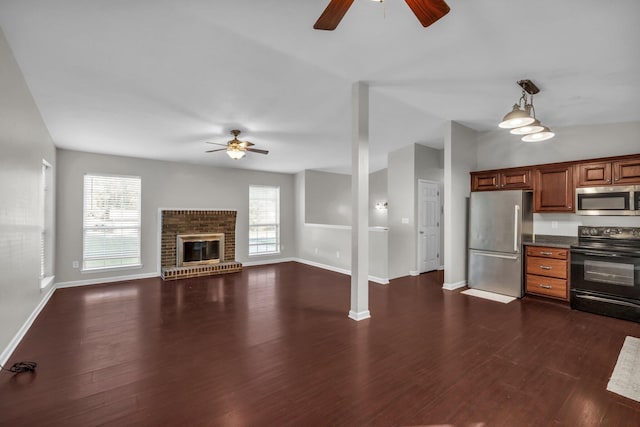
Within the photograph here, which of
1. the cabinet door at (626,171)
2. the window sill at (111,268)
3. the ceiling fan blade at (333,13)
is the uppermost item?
the ceiling fan blade at (333,13)

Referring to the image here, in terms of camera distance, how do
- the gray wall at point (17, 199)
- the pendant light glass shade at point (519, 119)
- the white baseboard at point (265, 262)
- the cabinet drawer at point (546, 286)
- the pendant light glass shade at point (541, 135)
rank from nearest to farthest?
the gray wall at point (17, 199), the pendant light glass shade at point (519, 119), the pendant light glass shade at point (541, 135), the cabinet drawer at point (546, 286), the white baseboard at point (265, 262)

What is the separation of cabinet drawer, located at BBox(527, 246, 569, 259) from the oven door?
114 millimetres

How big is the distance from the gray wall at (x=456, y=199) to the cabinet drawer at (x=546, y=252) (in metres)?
1.02

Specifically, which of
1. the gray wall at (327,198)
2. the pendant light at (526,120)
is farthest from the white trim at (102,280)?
the pendant light at (526,120)

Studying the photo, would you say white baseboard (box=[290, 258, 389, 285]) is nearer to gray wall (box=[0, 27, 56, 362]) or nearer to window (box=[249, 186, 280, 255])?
window (box=[249, 186, 280, 255])

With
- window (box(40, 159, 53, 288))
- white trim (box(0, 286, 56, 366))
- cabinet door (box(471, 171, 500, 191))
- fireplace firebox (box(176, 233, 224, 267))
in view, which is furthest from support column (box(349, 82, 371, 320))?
window (box(40, 159, 53, 288))

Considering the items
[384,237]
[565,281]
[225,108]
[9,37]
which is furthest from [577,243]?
[9,37]

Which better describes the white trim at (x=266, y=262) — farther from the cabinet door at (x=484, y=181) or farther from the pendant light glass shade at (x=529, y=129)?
the pendant light glass shade at (x=529, y=129)

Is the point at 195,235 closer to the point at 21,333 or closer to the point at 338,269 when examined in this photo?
the point at 338,269

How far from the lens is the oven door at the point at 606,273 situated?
3461mm

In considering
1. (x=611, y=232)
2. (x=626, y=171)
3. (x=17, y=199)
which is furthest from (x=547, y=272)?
(x=17, y=199)

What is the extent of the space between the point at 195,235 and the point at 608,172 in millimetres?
7123

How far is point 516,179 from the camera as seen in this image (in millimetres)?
4695

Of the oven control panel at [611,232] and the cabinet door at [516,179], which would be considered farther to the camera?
the cabinet door at [516,179]
